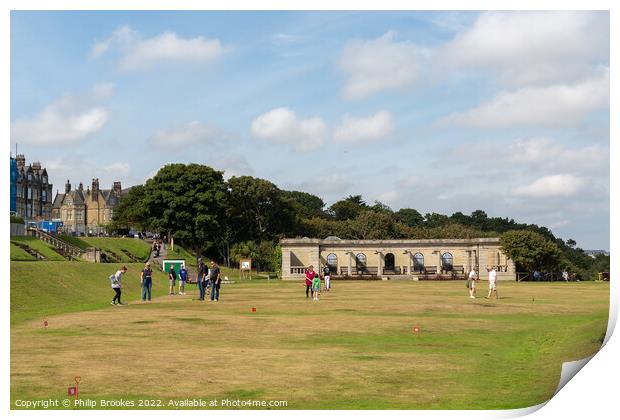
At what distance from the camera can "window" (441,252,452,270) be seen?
87.9m

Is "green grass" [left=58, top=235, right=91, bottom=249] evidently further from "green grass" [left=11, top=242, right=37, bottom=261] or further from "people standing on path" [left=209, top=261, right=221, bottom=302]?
"people standing on path" [left=209, top=261, right=221, bottom=302]

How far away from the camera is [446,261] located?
88188 mm

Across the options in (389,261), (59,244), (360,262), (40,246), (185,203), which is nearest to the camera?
(40,246)

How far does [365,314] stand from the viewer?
91.9ft

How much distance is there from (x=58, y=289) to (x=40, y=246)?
2203 centimetres

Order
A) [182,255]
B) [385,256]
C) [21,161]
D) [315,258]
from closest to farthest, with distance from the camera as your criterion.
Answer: [182,255]
[315,258]
[385,256]
[21,161]

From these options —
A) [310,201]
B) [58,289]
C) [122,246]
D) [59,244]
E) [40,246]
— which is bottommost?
[58,289]

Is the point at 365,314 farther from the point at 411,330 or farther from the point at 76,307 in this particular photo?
the point at 76,307

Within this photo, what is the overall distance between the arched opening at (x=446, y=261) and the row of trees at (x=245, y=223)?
7408 millimetres

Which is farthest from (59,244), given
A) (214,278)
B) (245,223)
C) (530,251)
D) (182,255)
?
(530,251)

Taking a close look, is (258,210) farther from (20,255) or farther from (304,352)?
(304,352)

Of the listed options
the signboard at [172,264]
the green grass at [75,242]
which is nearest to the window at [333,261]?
the signboard at [172,264]
